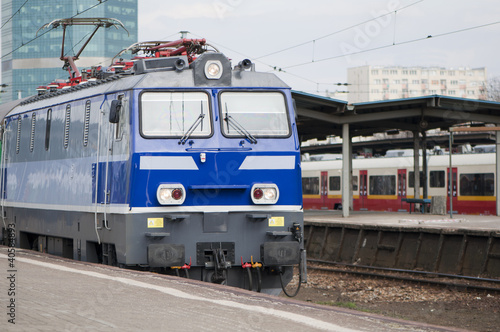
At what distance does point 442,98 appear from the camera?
2764 centimetres

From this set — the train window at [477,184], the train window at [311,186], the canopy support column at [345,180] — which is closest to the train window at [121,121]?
the canopy support column at [345,180]

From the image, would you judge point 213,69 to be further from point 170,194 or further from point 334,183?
point 334,183

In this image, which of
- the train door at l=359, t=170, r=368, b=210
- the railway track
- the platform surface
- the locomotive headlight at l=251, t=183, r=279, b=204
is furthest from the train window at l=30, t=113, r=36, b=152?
the train door at l=359, t=170, r=368, b=210

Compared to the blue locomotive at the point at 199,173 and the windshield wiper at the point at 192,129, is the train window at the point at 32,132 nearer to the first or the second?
the blue locomotive at the point at 199,173

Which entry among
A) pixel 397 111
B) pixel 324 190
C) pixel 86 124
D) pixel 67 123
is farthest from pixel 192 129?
pixel 324 190

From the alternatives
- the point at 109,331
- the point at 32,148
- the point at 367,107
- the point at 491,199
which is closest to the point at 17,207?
the point at 32,148

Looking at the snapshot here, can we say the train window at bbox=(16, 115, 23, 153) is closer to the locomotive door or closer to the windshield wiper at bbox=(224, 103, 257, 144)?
the windshield wiper at bbox=(224, 103, 257, 144)

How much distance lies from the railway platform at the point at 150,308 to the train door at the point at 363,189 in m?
32.7

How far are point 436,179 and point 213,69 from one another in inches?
1129

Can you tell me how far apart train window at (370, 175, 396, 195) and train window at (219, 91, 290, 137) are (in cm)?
2968

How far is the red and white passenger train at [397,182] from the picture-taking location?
3541 centimetres

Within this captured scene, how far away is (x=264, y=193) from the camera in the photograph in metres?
11.1

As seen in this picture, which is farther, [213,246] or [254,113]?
[254,113]

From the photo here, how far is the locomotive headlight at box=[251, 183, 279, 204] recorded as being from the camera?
11.1 metres
